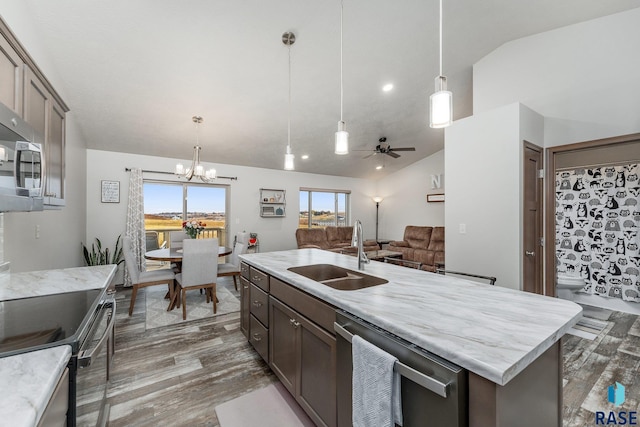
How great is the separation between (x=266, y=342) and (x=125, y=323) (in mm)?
2168

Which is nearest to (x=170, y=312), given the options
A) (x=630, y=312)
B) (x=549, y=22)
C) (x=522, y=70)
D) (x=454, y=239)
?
(x=454, y=239)

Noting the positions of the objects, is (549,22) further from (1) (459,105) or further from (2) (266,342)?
(2) (266,342)

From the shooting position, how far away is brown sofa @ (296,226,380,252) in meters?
6.46

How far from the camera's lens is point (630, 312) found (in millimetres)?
3508

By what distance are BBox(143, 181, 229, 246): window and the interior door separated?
5253mm

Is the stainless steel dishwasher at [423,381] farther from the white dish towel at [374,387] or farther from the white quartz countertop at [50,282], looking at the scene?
the white quartz countertop at [50,282]

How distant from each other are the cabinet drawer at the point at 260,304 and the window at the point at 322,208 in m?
4.71

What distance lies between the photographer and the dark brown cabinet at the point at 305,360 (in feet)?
4.49

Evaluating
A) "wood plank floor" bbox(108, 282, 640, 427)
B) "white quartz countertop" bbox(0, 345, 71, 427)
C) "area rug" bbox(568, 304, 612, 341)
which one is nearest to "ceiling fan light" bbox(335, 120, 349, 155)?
"white quartz countertop" bbox(0, 345, 71, 427)

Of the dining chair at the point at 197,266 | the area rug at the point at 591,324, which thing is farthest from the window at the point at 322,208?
the area rug at the point at 591,324

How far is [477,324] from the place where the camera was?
3.25 ft

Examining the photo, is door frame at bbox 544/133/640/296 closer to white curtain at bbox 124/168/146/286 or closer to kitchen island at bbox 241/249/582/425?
kitchen island at bbox 241/249/582/425

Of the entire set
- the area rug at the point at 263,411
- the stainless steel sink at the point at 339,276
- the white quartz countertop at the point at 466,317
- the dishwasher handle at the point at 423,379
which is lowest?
the area rug at the point at 263,411

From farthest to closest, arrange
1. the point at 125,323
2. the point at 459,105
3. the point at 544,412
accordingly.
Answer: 1. the point at 459,105
2. the point at 125,323
3. the point at 544,412
